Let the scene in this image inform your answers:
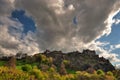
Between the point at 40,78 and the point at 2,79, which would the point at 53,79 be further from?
the point at 2,79

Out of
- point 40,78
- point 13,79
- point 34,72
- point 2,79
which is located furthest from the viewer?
point 34,72

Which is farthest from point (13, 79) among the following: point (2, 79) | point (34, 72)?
point (34, 72)

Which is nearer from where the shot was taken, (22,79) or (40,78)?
(22,79)

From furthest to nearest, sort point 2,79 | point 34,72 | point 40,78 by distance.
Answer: point 34,72 → point 40,78 → point 2,79

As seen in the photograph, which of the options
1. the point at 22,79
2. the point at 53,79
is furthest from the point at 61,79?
the point at 22,79

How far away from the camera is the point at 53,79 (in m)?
181

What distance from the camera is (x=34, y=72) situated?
19562 cm

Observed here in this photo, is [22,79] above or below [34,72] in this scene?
below

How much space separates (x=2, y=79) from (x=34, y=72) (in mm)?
129880

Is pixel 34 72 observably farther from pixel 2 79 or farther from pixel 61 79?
pixel 2 79

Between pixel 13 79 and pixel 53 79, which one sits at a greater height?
pixel 53 79

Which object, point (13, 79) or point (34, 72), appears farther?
point (34, 72)

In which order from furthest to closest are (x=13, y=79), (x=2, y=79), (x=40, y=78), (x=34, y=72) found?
(x=34, y=72)
(x=40, y=78)
(x=2, y=79)
(x=13, y=79)

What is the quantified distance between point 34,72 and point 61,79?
67.8 ft
